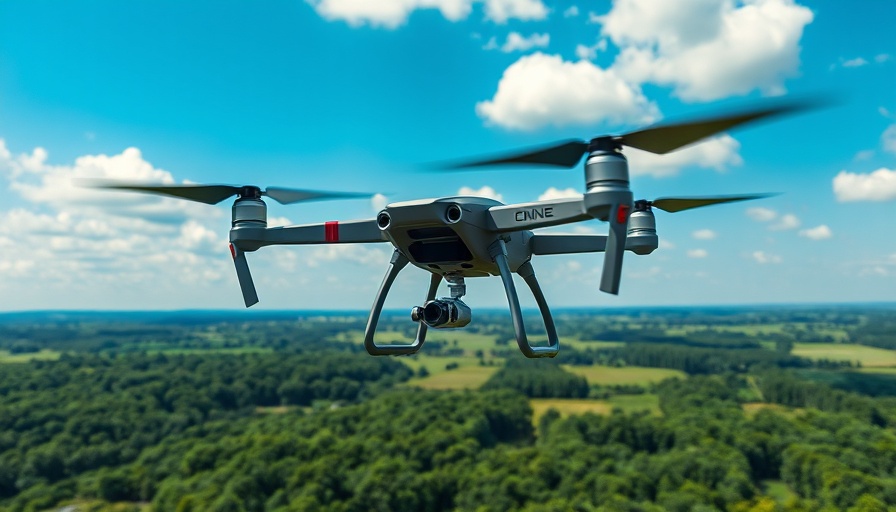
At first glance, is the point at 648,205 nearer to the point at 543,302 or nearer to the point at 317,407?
the point at 543,302

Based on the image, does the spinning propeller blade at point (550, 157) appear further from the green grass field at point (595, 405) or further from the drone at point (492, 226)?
the green grass field at point (595, 405)

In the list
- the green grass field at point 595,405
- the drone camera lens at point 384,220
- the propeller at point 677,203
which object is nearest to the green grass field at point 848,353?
the green grass field at point 595,405

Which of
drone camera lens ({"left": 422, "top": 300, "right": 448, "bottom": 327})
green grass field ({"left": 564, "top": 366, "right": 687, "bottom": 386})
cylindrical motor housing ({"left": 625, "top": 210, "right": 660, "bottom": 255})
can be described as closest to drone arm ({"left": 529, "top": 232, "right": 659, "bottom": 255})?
cylindrical motor housing ({"left": 625, "top": 210, "right": 660, "bottom": 255})

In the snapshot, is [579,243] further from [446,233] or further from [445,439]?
[445,439]

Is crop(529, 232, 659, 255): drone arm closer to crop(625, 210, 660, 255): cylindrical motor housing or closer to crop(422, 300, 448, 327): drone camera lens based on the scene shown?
crop(625, 210, 660, 255): cylindrical motor housing

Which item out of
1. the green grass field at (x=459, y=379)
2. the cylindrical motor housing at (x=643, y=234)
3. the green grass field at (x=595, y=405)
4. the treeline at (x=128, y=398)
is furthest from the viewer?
the green grass field at (x=459, y=379)

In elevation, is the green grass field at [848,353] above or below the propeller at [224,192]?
below

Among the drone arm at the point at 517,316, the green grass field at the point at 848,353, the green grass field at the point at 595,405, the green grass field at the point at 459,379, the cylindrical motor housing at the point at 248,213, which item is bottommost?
the green grass field at the point at 595,405
